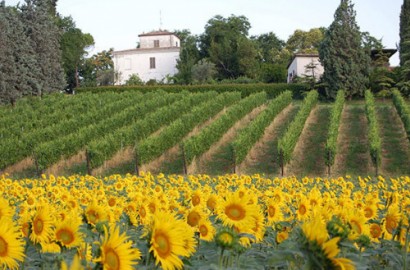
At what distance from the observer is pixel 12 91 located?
3956cm

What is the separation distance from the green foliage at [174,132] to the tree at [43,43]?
18819mm

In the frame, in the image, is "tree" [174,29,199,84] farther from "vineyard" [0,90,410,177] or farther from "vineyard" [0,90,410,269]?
"vineyard" [0,90,410,177]

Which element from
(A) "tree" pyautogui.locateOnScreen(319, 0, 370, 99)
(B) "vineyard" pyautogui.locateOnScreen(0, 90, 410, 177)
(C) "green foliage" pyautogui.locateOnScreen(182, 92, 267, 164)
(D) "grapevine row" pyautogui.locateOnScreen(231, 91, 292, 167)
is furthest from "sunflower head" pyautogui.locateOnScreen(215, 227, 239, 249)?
(A) "tree" pyautogui.locateOnScreen(319, 0, 370, 99)

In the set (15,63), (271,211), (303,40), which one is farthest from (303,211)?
(303,40)

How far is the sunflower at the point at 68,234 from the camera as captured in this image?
287 centimetres

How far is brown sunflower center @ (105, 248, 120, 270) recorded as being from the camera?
6.69 ft

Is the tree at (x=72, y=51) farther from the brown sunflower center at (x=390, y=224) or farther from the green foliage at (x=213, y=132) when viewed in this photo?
the brown sunflower center at (x=390, y=224)

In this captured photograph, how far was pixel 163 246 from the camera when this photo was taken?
2.33 metres

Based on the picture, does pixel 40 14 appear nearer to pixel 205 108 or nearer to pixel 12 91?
pixel 12 91

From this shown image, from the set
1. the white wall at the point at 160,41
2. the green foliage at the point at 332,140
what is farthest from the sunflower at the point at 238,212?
the white wall at the point at 160,41

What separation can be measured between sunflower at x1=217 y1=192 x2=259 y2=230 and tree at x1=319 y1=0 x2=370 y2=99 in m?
41.9

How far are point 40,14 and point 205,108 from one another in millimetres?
24458

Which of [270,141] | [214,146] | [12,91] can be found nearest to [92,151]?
[214,146]

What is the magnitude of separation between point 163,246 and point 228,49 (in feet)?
205
